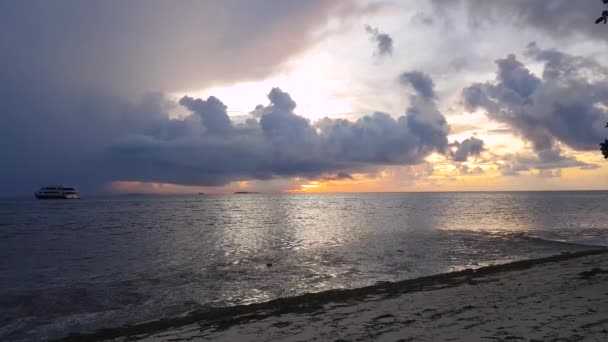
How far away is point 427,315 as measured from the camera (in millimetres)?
12906

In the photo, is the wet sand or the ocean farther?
the ocean

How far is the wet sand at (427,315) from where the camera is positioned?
10.7 m

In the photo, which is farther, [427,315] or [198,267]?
[198,267]

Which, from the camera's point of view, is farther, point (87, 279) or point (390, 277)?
point (87, 279)

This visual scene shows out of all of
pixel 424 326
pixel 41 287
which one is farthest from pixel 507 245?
pixel 41 287

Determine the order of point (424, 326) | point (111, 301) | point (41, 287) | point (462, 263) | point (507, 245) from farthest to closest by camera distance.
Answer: point (507, 245), point (462, 263), point (41, 287), point (111, 301), point (424, 326)

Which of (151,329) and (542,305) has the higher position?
(542,305)

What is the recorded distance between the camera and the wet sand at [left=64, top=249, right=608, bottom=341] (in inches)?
421

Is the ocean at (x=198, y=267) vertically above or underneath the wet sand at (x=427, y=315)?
underneath

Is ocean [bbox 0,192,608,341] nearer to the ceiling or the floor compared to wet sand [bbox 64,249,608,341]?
nearer to the floor

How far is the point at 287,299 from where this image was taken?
1870 cm

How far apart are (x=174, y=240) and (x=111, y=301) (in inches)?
1080

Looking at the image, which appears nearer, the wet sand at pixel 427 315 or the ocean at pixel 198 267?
the wet sand at pixel 427 315

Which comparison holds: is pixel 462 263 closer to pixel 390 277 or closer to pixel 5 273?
pixel 390 277
